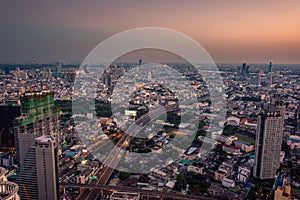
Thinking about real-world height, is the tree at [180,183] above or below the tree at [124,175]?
below

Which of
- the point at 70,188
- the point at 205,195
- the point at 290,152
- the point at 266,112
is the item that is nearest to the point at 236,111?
the point at 290,152

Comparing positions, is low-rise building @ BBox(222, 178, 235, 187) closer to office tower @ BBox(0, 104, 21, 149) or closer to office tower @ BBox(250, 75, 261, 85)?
office tower @ BBox(0, 104, 21, 149)

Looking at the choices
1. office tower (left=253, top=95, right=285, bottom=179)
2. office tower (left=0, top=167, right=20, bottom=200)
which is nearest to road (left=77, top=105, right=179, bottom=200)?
office tower (left=0, top=167, right=20, bottom=200)

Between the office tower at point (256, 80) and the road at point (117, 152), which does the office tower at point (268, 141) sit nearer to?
Answer: the road at point (117, 152)

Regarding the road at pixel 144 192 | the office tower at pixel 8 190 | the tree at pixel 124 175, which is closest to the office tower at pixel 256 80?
the road at pixel 144 192

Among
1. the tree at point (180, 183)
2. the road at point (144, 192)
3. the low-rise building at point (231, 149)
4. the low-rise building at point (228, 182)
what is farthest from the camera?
the low-rise building at point (231, 149)

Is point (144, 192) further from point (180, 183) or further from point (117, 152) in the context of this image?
point (117, 152)

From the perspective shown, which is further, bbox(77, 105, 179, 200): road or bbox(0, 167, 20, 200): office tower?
bbox(77, 105, 179, 200): road

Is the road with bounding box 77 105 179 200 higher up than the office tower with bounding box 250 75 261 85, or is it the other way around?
the office tower with bounding box 250 75 261 85
